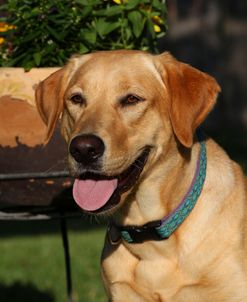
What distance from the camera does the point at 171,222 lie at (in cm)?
440

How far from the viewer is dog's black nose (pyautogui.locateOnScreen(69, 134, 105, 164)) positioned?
402 cm

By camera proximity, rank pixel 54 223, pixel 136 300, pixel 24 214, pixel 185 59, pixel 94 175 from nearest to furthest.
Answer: pixel 94 175, pixel 136 300, pixel 24 214, pixel 54 223, pixel 185 59

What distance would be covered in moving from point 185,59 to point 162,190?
16881 millimetres

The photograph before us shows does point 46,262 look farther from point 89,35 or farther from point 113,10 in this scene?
point 113,10

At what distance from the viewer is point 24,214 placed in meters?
4.77

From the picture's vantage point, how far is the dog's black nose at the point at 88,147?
402 centimetres

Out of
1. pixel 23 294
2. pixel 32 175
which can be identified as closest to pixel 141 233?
pixel 32 175

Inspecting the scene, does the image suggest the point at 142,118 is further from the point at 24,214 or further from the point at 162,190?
the point at 24,214

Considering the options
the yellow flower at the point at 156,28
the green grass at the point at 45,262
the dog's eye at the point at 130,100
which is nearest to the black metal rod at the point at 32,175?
the dog's eye at the point at 130,100

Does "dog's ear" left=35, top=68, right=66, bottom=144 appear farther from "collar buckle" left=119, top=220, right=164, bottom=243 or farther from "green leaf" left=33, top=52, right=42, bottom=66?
"collar buckle" left=119, top=220, right=164, bottom=243

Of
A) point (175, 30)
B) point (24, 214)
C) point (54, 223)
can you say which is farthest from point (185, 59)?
point (24, 214)

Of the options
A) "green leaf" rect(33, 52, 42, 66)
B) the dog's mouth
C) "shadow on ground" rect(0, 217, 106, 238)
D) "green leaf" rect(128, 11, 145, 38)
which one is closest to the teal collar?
the dog's mouth

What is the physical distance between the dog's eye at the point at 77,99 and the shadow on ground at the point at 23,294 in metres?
3.01

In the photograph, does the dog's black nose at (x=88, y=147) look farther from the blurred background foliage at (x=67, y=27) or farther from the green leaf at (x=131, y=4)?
the green leaf at (x=131, y=4)
